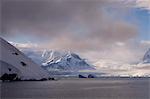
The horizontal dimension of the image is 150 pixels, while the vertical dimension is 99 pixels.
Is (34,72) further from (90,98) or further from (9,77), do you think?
(90,98)

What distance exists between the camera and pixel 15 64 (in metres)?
118

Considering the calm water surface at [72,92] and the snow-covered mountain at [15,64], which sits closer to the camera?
the calm water surface at [72,92]

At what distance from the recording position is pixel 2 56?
376 feet

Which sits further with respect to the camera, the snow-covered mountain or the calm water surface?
the snow-covered mountain

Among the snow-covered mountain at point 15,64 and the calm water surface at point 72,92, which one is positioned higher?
the snow-covered mountain at point 15,64

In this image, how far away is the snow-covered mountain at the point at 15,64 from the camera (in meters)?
113

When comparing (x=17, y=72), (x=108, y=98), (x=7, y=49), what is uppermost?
(x=7, y=49)

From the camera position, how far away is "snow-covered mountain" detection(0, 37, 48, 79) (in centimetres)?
11294

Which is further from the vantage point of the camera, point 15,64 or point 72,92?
point 15,64

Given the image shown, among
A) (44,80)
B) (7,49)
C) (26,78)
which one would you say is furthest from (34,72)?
(44,80)

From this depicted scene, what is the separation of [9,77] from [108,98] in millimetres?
64532

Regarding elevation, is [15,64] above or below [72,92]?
above

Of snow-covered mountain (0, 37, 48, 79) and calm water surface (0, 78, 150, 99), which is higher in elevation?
snow-covered mountain (0, 37, 48, 79)

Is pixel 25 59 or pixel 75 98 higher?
pixel 25 59
